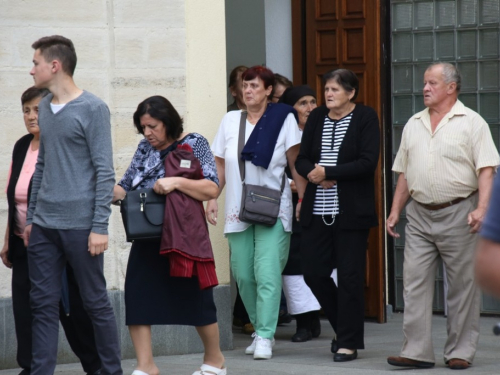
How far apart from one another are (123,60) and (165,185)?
5.64 feet

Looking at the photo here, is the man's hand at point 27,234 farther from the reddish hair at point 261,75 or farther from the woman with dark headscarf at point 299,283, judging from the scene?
the woman with dark headscarf at point 299,283

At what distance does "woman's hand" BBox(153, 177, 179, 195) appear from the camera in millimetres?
5465

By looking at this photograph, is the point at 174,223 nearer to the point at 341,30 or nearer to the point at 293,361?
the point at 293,361

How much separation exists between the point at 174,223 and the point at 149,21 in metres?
2.04

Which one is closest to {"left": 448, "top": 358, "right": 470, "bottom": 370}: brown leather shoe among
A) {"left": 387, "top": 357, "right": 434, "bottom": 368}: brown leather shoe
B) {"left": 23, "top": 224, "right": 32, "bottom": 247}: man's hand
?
{"left": 387, "top": 357, "right": 434, "bottom": 368}: brown leather shoe

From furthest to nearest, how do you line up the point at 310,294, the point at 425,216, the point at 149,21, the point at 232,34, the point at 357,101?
the point at 232,34 < the point at 357,101 < the point at 310,294 < the point at 149,21 < the point at 425,216

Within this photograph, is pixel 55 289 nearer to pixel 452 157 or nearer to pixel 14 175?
pixel 14 175

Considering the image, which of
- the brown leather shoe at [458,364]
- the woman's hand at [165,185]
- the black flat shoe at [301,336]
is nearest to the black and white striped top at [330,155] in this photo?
the brown leather shoe at [458,364]

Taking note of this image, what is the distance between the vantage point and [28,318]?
588cm

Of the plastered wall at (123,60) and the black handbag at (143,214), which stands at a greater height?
the plastered wall at (123,60)

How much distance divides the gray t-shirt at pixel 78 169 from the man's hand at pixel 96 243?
0.03 m

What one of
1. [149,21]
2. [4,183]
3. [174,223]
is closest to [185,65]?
[149,21]

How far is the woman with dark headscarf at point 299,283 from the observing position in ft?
25.7

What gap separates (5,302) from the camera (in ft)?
21.6
